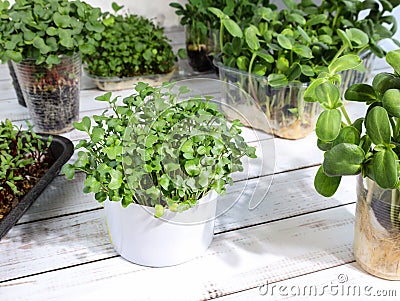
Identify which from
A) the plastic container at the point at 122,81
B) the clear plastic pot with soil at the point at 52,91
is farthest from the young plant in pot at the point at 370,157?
the plastic container at the point at 122,81

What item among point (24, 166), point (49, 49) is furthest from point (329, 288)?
point (49, 49)

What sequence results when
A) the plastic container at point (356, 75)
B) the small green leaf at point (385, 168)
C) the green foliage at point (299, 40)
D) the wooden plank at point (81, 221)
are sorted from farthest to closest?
the plastic container at point (356, 75), the green foliage at point (299, 40), the wooden plank at point (81, 221), the small green leaf at point (385, 168)

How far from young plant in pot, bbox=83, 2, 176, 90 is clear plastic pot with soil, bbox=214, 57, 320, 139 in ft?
0.87

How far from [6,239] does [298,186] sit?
22.2 inches

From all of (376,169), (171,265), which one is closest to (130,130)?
(171,265)

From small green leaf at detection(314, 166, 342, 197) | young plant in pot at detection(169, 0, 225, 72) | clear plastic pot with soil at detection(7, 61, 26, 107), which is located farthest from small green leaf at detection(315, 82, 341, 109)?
clear plastic pot with soil at detection(7, 61, 26, 107)

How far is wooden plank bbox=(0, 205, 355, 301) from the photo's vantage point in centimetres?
87

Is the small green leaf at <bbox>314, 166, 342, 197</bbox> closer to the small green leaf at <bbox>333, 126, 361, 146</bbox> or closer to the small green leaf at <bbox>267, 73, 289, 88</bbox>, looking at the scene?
the small green leaf at <bbox>333, 126, 361, 146</bbox>

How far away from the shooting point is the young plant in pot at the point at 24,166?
0.97 meters

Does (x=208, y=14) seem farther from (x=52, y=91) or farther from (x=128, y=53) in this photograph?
(x=52, y=91)

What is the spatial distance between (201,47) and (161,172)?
81 centimetres

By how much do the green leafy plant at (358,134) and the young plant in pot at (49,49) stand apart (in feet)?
2.00

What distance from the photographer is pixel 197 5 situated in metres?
1.50

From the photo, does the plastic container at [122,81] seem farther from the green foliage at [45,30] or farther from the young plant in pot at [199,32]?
the green foliage at [45,30]
